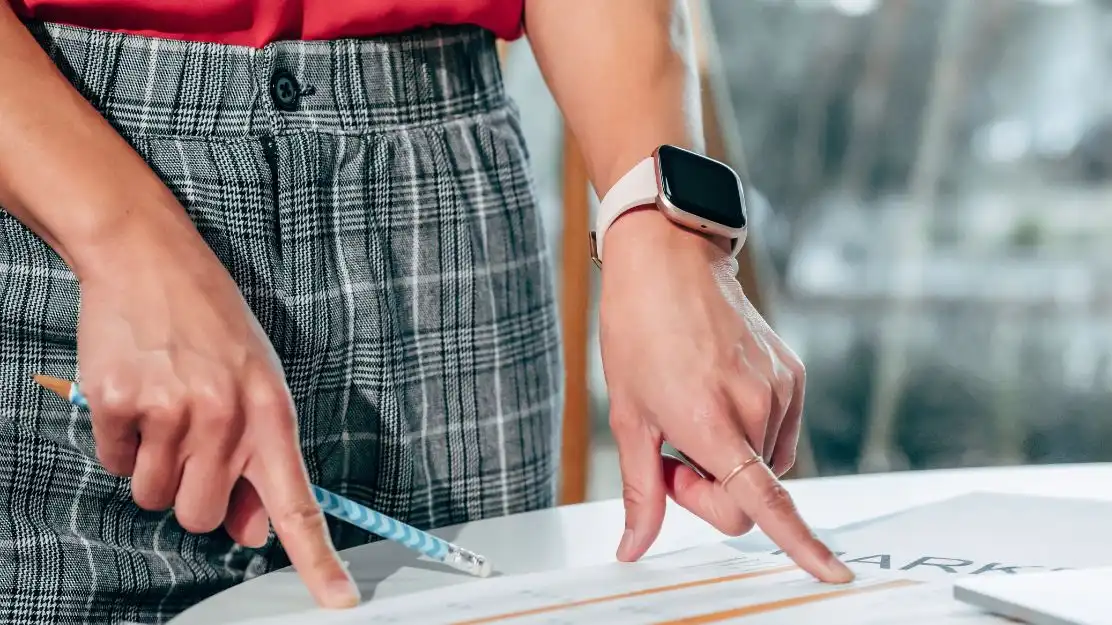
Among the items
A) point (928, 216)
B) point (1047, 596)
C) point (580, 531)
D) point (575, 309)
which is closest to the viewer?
point (1047, 596)

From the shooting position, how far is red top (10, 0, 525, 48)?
0.65 metres

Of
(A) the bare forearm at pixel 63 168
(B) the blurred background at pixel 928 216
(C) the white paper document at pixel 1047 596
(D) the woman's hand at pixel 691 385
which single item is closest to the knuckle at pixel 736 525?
(D) the woman's hand at pixel 691 385

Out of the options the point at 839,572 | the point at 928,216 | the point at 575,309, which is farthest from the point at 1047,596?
the point at 928,216

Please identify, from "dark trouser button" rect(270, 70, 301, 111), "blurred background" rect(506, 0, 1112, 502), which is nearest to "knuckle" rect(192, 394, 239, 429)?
"dark trouser button" rect(270, 70, 301, 111)

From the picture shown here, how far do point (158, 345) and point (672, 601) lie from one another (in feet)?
0.91

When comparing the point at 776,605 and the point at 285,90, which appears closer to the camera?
the point at 776,605

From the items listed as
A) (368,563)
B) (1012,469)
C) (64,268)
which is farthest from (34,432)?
(1012,469)

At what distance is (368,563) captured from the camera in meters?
0.66

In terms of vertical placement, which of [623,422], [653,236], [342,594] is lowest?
[342,594]

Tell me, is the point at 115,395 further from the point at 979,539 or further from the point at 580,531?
the point at 979,539

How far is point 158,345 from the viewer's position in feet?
1.73

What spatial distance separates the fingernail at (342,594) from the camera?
22.0 inches

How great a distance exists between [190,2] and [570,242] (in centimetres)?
147

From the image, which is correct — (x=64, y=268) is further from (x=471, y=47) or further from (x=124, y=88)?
(x=471, y=47)
